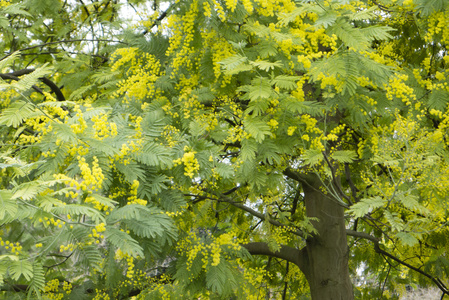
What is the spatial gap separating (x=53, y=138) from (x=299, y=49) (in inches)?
78.3

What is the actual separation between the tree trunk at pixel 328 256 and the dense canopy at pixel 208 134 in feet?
0.05

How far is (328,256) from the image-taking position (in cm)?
540

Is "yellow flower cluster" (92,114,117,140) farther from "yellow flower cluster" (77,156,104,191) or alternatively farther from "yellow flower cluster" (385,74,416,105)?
"yellow flower cluster" (385,74,416,105)

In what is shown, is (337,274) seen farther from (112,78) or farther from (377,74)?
(112,78)

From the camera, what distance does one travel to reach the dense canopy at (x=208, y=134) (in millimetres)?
2588

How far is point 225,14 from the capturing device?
371 cm

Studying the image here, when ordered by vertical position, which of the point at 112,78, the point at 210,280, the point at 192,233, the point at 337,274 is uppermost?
the point at 112,78

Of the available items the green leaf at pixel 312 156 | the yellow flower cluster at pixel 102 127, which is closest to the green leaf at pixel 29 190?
the yellow flower cluster at pixel 102 127

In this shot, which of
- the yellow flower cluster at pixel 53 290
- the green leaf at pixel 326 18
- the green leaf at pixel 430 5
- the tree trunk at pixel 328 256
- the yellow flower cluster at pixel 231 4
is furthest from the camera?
the tree trunk at pixel 328 256

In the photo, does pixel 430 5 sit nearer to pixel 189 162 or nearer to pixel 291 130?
pixel 291 130

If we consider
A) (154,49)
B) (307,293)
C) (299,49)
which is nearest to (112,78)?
(154,49)

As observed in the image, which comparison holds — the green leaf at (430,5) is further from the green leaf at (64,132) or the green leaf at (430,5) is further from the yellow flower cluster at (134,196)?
the green leaf at (64,132)

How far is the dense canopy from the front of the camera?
2.59 metres

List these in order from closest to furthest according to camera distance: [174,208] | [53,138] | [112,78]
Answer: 1. [53,138]
2. [174,208]
3. [112,78]
